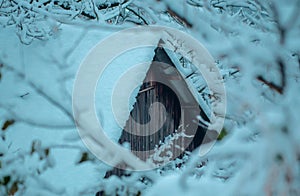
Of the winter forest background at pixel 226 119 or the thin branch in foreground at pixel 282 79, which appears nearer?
the winter forest background at pixel 226 119

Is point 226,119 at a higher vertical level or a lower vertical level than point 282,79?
lower

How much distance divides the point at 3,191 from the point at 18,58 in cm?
192

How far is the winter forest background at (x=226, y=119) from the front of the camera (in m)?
0.84

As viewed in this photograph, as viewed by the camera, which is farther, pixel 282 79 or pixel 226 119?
pixel 226 119

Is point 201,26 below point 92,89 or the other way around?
the other way around

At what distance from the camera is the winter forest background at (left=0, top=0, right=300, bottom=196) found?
0.84 m

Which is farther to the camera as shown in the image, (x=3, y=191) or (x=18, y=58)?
(x=18, y=58)

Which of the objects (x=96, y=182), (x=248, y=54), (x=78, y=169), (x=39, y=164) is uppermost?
(x=248, y=54)

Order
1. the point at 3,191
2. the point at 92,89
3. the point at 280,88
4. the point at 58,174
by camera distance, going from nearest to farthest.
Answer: the point at 280,88
the point at 3,191
the point at 58,174
the point at 92,89

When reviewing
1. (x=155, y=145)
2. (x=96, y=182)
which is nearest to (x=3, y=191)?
(x=96, y=182)

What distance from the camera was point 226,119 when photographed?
6.28 ft

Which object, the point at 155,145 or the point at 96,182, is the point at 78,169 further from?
the point at 155,145

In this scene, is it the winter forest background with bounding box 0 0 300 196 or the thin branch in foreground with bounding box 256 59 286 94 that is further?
the thin branch in foreground with bounding box 256 59 286 94

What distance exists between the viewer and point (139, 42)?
354cm
